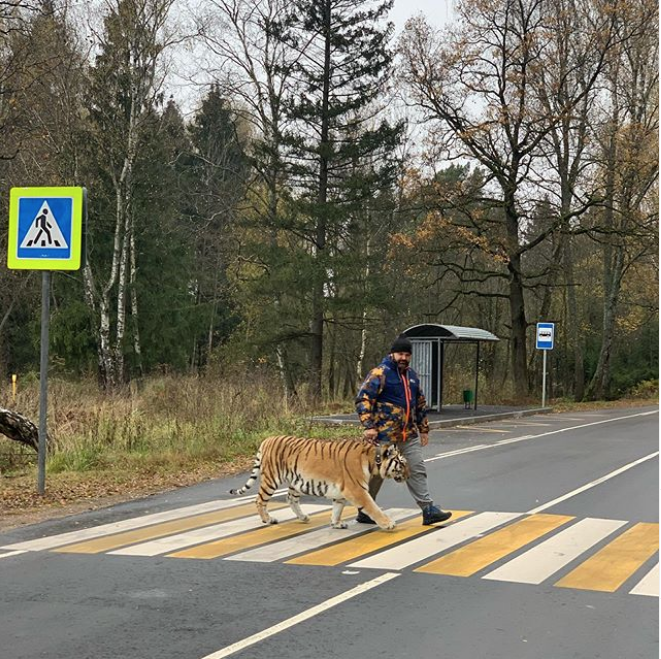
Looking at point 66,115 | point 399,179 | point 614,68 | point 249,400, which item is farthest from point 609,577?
point 614,68

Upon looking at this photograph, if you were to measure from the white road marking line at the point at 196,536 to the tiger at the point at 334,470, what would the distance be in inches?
11.2

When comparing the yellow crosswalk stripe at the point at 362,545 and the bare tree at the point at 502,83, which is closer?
the yellow crosswalk stripe at the point at 362,545

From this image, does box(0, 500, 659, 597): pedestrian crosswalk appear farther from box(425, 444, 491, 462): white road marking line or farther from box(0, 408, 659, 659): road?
box(425, 444, 491, 462): white road marking line

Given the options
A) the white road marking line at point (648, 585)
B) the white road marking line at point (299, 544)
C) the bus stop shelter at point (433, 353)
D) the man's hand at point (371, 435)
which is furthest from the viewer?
the bus stop shelter at point (433, 353)

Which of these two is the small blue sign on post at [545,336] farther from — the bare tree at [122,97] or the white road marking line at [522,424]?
the bare tree at [122,97]

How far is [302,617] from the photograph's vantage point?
5.71 meters

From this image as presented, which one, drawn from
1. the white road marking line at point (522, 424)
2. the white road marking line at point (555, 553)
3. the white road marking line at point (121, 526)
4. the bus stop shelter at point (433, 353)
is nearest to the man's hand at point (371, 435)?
the white road marking line at point (555, 553)

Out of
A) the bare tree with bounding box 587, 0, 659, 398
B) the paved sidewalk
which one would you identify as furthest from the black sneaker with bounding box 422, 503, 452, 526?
the bare tree with bounding box 587, 0, 659, 398

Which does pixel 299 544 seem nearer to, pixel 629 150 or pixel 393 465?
pixel 393 465

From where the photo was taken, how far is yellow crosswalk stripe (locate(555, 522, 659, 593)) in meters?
6.61

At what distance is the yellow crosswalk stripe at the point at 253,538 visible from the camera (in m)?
7.64

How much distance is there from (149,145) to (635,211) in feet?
61.8

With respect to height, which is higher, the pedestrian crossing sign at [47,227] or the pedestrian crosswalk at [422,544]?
the pedestrian crossing sign at [47,227]

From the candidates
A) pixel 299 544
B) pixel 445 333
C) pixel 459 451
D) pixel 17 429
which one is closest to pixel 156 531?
pixel 299 544
